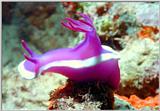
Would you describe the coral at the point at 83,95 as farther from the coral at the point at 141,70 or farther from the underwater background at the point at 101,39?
the coral at the point at 141,70

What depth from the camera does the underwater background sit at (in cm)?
252

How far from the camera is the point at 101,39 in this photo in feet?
7.71

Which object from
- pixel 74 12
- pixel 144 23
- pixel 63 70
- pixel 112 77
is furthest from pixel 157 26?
pixel 63 70

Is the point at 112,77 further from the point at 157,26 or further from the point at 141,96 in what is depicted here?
the point at 157,26

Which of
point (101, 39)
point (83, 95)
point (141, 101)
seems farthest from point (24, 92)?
point (83, 95)

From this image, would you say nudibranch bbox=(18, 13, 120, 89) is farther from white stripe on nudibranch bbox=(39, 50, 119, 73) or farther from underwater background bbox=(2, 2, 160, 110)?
underwater background bbox=(2, 2, 160, 110)

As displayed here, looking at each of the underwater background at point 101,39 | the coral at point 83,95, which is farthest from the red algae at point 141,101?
the coral at point 83,95

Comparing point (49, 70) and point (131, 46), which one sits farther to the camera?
point (131, 46)

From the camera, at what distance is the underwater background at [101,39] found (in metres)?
2.52

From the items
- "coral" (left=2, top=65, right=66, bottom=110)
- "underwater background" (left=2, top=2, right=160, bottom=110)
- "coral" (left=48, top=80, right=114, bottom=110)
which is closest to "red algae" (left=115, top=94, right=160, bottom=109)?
"underwater background" (left=2, top=2, right=160, bottom=110)

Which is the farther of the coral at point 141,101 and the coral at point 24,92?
the coral at point 24,92

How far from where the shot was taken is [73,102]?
1.77 metres

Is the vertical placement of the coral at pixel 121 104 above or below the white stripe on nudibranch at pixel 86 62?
below

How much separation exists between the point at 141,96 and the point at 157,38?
44cm
